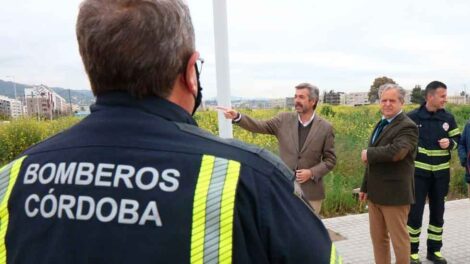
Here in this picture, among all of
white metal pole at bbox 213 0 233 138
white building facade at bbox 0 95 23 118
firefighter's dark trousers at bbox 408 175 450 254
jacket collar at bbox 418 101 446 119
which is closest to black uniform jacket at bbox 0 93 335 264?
white metal pole at bbox 213 0 233 138

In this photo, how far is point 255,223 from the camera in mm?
979

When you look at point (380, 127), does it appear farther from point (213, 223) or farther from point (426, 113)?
point (213, 223)

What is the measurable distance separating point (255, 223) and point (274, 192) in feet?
0.27

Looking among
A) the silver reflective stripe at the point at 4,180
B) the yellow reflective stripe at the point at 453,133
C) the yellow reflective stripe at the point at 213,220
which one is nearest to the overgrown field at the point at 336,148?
the yellow reflective stripe at the point at 453,133

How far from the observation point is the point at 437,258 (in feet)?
15.1

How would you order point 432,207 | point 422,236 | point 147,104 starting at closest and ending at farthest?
1. point 147,104
2. point 432,207
3. point 422,236

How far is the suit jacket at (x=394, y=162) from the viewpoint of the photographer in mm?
3766

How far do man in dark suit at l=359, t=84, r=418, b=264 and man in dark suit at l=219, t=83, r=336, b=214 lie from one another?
1.45 feet

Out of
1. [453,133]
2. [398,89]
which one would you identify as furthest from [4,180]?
[453,133]

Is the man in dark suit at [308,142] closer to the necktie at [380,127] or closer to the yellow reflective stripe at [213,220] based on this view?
the necktie at [380,127]

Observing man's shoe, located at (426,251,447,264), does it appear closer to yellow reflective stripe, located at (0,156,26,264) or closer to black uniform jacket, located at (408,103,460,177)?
black uniform jacket, located at (408,103,460,177)

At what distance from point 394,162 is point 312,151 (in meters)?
0.74

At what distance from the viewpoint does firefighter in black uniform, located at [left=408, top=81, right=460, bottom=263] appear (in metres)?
4.58

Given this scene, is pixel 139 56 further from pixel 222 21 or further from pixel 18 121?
pixel 18 121
